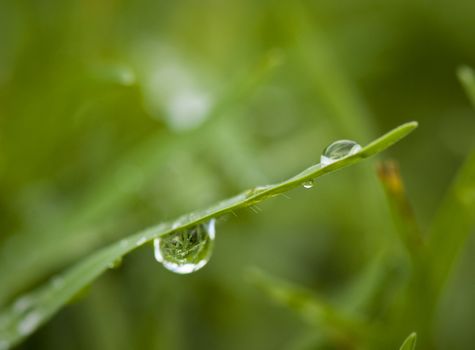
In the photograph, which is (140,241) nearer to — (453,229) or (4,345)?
(4,345)

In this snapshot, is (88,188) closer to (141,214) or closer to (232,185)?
(141,214)

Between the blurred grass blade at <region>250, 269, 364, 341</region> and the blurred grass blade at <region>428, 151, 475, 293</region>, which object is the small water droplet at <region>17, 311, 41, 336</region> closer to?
the blurred grass blade at <region>250, 269, 364, 341</region>

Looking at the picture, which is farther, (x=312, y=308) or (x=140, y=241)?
(x=312, y=308)

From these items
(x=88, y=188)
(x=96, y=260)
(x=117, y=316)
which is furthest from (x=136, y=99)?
(x=96, y=260)

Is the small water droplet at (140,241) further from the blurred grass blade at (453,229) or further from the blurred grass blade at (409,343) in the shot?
the blurred grass blade at (453,229)

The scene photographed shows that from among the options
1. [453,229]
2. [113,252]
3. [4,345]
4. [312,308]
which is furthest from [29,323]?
[453,229]

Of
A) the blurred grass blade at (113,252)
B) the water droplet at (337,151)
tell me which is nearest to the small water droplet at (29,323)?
the blurred grass blade at (113,252)
